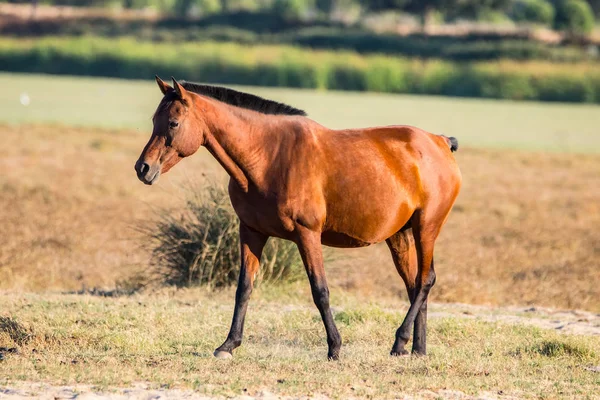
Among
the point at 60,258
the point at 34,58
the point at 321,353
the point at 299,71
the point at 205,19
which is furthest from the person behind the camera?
the point at 205,19

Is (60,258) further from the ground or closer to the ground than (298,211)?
closer to the ground

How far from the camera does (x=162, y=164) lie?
7703 millimetres

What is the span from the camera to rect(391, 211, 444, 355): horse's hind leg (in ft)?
28.2

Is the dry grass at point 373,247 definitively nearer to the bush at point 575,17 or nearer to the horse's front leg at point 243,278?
the horse's front leg at point 243,278

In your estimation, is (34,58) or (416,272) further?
(34,58)

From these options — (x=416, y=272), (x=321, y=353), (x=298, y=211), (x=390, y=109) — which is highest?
(x=298, y=211)

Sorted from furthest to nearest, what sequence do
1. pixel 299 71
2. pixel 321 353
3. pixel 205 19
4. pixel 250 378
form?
pixel 205 19 → pixel 299 71 → pixel 321 353 → pixel 250 378

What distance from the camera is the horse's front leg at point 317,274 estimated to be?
797 cm

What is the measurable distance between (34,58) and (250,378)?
5191 centimetres

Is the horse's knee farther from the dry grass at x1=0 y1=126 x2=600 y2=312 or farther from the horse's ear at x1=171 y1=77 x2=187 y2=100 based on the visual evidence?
the dry grass at x1=0 y1=126 x2=600 y2=312

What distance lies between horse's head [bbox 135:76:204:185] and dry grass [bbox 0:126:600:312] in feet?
12.6

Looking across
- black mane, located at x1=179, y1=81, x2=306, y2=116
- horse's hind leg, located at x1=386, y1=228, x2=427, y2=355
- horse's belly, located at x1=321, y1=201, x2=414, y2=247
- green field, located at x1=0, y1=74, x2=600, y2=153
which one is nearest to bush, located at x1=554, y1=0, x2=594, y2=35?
green field, located at x1=0, y1=74, x2=600, y2=153

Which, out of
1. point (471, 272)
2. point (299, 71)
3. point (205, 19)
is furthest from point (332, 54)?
point (471, 272)

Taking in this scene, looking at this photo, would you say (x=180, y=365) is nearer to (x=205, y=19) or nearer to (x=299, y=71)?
(x=299, y=71)
